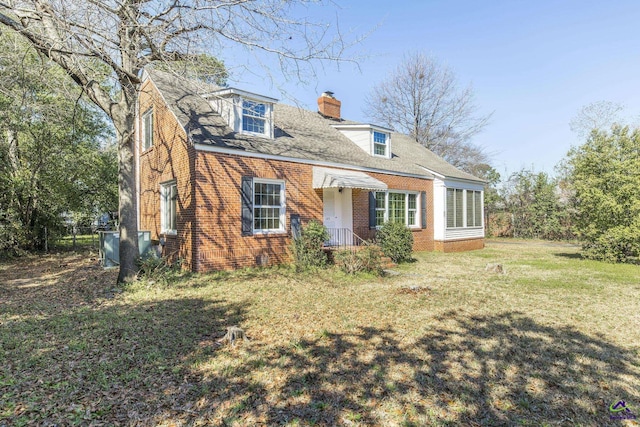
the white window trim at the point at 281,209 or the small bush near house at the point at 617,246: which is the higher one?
the white window trim at the point at 281,209

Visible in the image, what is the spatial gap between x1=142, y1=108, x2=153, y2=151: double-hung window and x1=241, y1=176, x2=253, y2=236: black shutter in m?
5.25

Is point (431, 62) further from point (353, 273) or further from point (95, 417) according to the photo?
point (95, 417)

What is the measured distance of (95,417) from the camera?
316cm

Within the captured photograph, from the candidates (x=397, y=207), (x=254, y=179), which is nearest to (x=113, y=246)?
(x=254, y=179)

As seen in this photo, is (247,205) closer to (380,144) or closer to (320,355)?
(320,355)

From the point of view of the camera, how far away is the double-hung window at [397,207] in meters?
14.6

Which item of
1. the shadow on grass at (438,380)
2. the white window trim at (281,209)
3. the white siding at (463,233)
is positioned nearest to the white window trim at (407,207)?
the white siding at (463,233)

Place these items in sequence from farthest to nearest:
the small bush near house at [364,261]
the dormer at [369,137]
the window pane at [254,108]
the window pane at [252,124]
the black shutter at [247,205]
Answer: the dormer at [369,137] → the window pane at [252,124] → the window pane at [254,108] → the black shutter at [247,205] → the small bush near house at [364,261]

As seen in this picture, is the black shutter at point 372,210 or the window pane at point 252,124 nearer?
the window pane at point 252,124

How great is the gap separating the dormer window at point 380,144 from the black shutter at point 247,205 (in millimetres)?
7553

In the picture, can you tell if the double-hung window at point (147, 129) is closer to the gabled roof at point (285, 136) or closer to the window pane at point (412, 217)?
the gabled roof at point (285, 136)

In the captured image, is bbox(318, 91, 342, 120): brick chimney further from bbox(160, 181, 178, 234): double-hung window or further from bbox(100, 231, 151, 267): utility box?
bbox(100, 231, 151, 267): utility box

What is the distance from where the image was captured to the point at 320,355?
173 inches

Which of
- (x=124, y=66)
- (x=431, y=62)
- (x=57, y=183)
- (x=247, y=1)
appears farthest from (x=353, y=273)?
(x=431, y=62)
